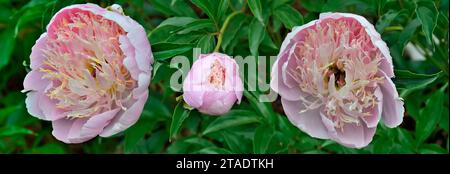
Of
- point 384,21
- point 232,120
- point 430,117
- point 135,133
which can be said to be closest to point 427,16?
point 384,21

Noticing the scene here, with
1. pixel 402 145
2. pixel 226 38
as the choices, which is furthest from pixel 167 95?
pixel 402 145

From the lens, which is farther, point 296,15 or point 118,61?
point 296,15

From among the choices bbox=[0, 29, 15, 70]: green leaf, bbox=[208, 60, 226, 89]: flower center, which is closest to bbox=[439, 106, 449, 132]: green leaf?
bbox=[208, 60, 226, 89]: flower center

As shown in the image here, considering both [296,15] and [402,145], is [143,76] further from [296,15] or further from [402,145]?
[402,145]

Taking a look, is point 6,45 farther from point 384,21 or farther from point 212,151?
point 384,21

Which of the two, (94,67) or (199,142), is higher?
(94,67)

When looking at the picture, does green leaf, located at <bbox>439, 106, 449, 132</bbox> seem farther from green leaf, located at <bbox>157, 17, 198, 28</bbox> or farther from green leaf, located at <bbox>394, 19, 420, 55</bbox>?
green leaf, located at <bbox>157, 17, 198, 28</bbox>
